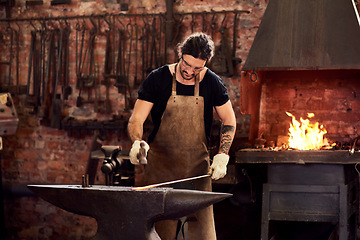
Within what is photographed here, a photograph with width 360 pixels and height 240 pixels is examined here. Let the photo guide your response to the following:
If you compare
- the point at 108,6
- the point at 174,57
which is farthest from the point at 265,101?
the point at 108,6

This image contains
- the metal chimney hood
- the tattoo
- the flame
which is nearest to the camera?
the tattoo

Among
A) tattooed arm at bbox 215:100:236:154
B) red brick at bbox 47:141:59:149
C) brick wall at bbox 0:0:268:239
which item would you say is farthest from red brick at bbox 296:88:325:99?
red brick at bbox 47:141:59:149

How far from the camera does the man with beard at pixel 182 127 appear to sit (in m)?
3.12

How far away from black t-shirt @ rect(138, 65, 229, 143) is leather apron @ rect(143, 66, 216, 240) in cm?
3

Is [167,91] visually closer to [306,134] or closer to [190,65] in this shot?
[190,65]

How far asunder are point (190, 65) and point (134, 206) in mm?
998

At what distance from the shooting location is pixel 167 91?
318 centimetres

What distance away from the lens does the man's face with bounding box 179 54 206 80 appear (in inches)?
Result: 118

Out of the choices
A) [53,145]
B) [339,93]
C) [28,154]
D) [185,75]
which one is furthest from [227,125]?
[28,154]

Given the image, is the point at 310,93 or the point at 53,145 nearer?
the point at 310,93

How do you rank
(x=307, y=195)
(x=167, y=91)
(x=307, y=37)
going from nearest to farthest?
(x=167, y=91) → (x=307, y=195) → (x=307, y=37)

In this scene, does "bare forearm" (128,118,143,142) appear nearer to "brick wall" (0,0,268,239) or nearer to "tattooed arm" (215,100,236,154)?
"tattooed arm" (215,100,236,154)

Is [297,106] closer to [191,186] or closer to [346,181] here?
[346,181]

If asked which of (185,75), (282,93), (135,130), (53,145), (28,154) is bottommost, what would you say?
(28,154)
